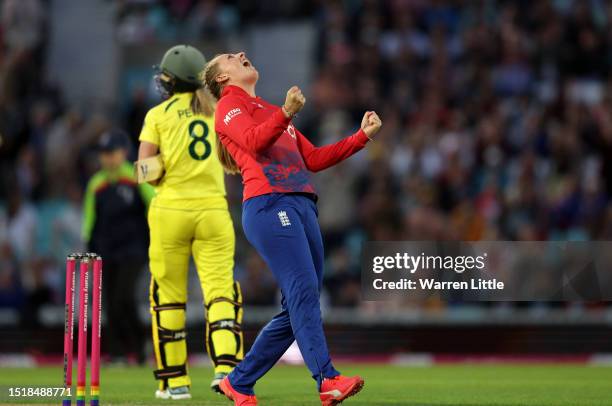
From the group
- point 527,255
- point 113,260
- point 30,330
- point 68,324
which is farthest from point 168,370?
point 30,330

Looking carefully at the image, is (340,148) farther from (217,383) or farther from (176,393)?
(176,393)

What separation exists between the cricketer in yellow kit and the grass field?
41 centimetres

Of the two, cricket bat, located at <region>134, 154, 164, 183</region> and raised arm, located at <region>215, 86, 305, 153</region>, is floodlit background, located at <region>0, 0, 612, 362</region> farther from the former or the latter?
raised arm, located at <region>215, 86, 305, 153</region>

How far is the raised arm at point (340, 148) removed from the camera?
8.89 meters

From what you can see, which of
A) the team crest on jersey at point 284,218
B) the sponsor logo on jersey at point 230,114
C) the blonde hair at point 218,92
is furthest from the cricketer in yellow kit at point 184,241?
the team crest on jersey at point 284,218

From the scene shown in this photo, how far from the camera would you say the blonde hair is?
9.27 metres

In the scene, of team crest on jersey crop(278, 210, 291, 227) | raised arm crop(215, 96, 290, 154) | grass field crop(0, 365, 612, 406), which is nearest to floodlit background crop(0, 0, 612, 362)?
grass field crop(0, 365, 612, 406)

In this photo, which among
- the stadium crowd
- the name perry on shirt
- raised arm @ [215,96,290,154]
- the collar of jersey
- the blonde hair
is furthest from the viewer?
the stadium crowd

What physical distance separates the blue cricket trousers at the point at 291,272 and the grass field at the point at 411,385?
1120 mm

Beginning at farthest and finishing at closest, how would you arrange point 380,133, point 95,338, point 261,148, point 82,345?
point 380,133 < point 261,148 < point 82,345 < point 95,338

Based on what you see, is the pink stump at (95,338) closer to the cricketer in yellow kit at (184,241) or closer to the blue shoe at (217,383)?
the blue shoe at (217,383)

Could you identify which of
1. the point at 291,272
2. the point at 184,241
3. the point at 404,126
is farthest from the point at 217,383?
the point at 404,126

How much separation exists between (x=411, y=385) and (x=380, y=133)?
28.4 feet

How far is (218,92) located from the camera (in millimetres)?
9398
